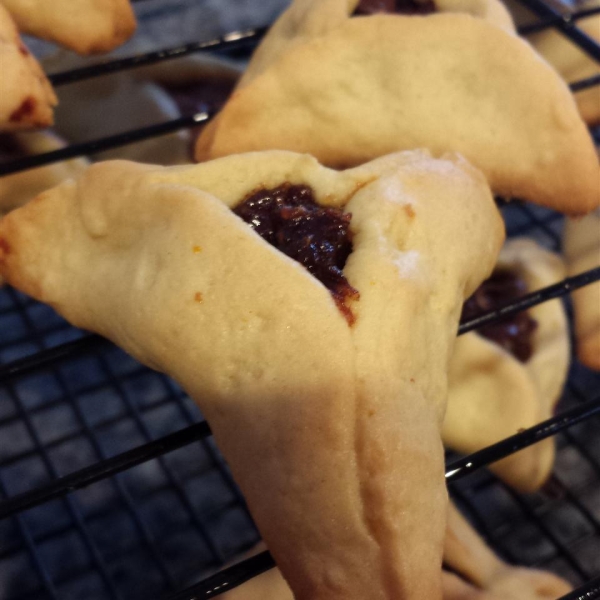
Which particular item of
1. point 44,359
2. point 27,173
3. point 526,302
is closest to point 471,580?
point 526,302

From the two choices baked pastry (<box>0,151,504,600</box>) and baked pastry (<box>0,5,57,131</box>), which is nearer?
baked pastry (<box>0,151,504,600</box>)

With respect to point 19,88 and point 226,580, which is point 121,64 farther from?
point 226,580

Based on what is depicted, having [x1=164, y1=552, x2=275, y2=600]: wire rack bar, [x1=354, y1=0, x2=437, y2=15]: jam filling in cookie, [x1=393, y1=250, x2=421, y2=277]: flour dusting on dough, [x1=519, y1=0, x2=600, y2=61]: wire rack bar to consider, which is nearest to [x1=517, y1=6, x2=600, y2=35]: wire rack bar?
[x1=519, y1=0, x2=600, y2=61]: wire rack bar

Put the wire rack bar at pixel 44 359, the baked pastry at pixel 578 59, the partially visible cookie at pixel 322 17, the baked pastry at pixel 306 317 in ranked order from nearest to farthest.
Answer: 1. the baked pastry at pixel 306 317
2. the wire rack bar at pixel 44 359
3. the partially visible cookie at pixel 322 17
4. the baked pastry at pixel 578 59

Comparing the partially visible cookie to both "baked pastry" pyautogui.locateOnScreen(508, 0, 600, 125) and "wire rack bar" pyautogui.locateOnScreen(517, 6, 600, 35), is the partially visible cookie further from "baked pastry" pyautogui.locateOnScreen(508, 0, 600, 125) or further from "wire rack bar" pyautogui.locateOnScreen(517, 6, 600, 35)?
"baked pastry" pyautogui.locateOnScreen(508, 0, 600, 125)

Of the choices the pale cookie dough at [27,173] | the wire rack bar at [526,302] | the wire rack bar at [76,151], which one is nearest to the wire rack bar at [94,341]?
Result: the wire rack bar at [526,302]

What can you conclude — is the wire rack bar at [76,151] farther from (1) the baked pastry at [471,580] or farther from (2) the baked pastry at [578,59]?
(2) the baked pastry at [578,59]

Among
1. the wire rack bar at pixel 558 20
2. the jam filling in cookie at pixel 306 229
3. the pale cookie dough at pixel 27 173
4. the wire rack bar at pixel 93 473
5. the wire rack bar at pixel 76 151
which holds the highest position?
the pale cookie dough at pixel 27 173
